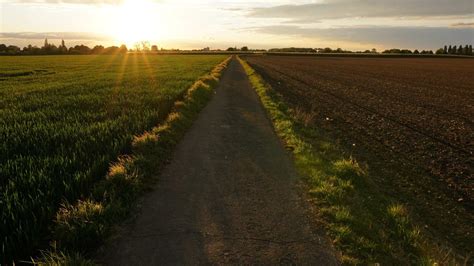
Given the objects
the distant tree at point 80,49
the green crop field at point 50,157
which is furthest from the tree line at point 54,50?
the green crop field at point 50,157

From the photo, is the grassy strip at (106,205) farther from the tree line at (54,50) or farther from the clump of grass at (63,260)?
the tree line at (54,50)

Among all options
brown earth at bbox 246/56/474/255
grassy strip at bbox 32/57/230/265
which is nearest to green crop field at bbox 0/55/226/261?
grassy strip at bbox 32/57/230/265

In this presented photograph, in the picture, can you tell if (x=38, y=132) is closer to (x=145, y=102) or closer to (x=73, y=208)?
(x=73, y=208)

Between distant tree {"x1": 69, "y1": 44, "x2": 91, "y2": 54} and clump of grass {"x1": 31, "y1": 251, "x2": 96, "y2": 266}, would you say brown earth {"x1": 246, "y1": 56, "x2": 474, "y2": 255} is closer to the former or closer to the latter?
clump of grass {"x1": 31, "y1": 251, "x2": 96, "y2": 266}

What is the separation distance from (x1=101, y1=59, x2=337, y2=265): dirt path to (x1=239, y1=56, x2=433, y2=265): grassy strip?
297 millimetres

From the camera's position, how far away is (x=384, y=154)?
9.73 m

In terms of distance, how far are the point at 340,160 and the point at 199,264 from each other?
5.49 m

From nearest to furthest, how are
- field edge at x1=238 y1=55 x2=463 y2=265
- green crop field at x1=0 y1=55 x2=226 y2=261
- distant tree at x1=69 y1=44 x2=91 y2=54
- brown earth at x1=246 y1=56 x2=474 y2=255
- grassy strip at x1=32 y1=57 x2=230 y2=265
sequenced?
grassy strip at x1=32 y1=57 x2=230 y2=265 → green crop field at x1=0 y1=55 x2=226 y2=261 → field edge at x1=238 y1=55 x2=463 y2=265 → brown earth at x1=246 y1=56 x2=474 y2=255 → distant tree at x1=69 y1=44 x2=91 y2=54

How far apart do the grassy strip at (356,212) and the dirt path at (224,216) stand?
11.7 inches

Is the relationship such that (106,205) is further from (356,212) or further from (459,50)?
(459,50)

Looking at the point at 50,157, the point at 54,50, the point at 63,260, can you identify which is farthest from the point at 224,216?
the point at 54,50

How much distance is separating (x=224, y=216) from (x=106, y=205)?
67.7 inches

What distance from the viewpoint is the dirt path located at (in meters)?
4.35

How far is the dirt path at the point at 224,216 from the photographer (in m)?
4.35
